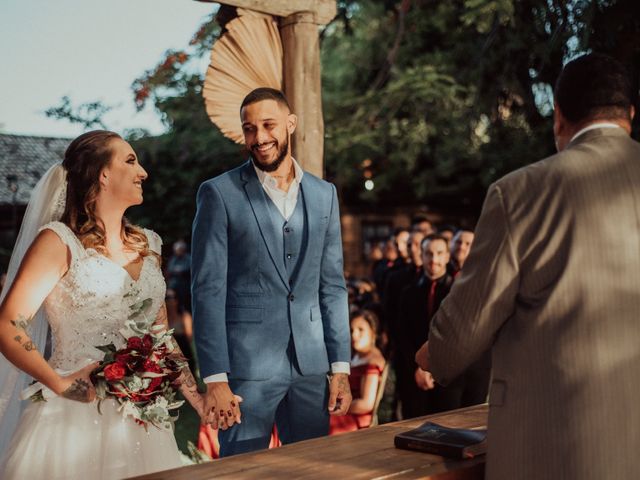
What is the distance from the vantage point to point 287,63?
4.71 metres

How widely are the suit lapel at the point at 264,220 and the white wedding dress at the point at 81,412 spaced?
0.58 meters

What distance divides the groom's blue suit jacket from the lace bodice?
0.29 metres

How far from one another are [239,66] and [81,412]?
7.25ft

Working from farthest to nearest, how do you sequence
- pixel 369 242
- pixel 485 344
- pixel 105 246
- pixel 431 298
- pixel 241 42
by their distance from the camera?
pixel 369 242, pixel 431 298, pixel 241 42, pixel 105 246, pixel 485 344

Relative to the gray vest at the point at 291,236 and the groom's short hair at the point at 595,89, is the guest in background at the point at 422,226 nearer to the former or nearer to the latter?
the gray vest at the point at 291,236

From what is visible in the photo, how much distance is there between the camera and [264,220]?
136 inches

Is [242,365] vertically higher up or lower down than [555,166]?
lower down

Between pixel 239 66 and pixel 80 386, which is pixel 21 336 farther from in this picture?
pixel 239 66

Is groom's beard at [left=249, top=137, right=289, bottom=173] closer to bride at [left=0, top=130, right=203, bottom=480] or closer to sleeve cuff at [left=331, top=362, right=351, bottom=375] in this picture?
bride at [left=0, top=130, right=203, bottom=480]

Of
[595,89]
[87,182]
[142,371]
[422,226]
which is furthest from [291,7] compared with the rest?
[422,226]

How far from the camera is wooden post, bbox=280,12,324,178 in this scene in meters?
4.69

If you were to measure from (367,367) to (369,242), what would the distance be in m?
15.4

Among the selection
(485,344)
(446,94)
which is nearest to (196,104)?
(446,94)

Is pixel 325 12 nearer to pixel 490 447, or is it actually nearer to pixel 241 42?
pixel 241 42
